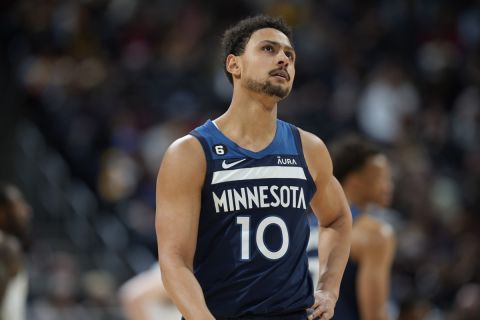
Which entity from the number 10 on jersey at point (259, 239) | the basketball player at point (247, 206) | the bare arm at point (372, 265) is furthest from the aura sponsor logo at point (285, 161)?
the bare arm at point (372, 265)

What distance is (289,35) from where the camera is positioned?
491 cm

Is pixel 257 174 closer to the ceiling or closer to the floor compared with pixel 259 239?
closer to the ceiling

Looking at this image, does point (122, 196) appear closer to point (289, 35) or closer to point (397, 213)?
point (397, 213)

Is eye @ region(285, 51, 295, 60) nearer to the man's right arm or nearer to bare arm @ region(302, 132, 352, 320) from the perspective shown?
bare arm @ region(302, 132, 352, 320)

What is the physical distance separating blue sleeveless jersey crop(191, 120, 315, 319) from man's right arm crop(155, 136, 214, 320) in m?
0.08

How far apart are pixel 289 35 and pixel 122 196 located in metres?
8.85

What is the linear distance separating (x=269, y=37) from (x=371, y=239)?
2142mm

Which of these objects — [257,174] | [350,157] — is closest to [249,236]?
[257,174]

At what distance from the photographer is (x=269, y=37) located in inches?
187

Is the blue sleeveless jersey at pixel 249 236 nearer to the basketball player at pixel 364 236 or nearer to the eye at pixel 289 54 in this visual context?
the eye at pixel 289 54

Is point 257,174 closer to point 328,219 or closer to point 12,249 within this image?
point 328,219

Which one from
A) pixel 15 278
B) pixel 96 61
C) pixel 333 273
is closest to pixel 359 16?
pixel 96 61

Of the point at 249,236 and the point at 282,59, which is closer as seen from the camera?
the point at 249,236

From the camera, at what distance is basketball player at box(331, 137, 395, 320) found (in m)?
6.35
